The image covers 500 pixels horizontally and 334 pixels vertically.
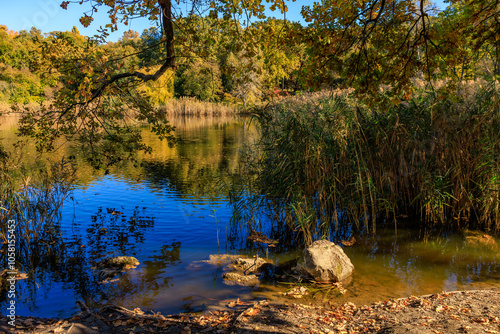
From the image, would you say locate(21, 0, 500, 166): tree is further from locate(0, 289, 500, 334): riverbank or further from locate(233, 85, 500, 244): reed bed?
locate(0, 289, 500, 334): riverbank

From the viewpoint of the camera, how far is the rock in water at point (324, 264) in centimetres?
526

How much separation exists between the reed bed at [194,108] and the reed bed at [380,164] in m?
33.5

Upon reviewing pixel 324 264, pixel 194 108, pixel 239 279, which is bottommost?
pixel 239 279

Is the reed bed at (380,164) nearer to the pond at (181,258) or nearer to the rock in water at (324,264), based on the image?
the pond at (181,258)

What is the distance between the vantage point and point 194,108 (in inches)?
1620

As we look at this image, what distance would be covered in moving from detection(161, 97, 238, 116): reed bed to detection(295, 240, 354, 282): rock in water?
3547 centimetres

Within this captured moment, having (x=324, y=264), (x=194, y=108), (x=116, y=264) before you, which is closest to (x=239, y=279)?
(x=324, y=264)

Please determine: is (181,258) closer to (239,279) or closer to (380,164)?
(239,279)

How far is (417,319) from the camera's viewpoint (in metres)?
3.84

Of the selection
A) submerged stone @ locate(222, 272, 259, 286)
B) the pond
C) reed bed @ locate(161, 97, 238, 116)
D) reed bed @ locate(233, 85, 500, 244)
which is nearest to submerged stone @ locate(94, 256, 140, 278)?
the pond

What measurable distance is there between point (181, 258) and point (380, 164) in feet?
14.5

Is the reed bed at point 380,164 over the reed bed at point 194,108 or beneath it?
beneath

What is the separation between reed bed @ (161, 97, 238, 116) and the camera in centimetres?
4003

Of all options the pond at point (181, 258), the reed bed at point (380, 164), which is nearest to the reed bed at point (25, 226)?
the pond at point (181, 258)
